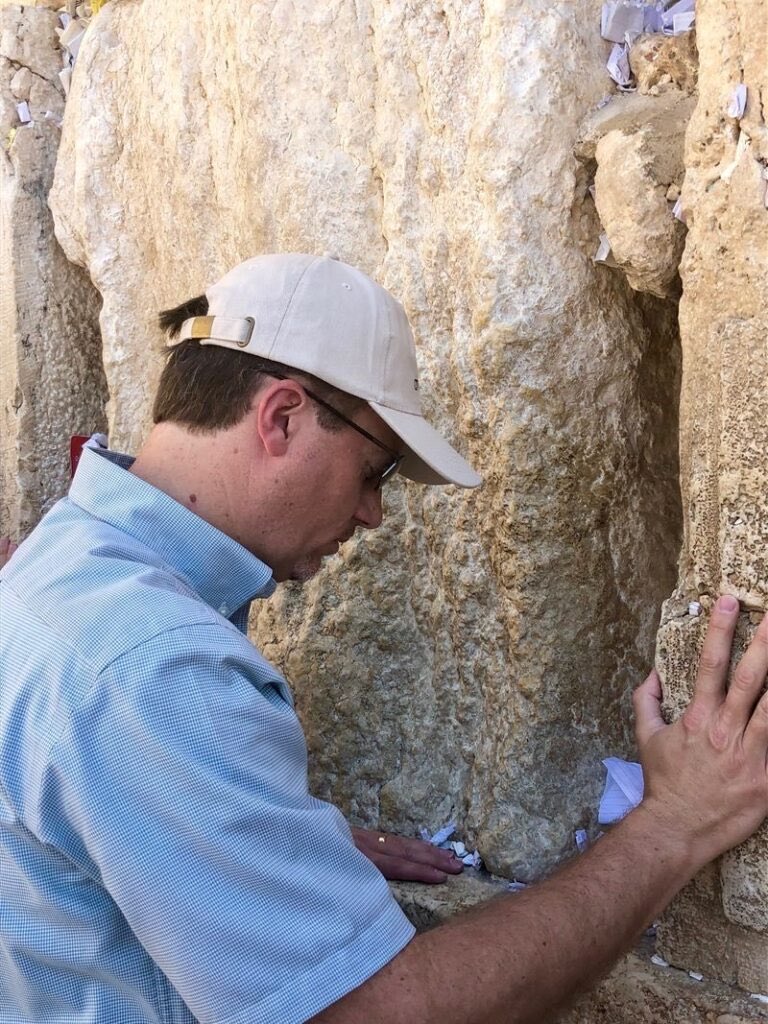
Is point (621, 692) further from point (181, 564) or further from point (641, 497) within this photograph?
point (181, 564)

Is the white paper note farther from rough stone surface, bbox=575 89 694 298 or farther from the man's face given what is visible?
rough stone surface, bbox=575 89 694 298

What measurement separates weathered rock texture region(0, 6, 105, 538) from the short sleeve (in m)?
2.30

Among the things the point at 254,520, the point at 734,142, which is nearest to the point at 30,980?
the point at 254,520

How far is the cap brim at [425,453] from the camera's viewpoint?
1575 mm

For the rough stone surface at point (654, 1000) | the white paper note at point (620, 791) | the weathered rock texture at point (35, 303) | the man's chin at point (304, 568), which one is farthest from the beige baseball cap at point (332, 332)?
the weathered rock texture at point (35, 303)

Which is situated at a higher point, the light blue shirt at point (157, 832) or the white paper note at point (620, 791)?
the light blue shirt at point (157, 832)

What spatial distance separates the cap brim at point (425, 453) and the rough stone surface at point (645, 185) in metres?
0.43

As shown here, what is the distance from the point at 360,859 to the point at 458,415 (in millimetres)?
963

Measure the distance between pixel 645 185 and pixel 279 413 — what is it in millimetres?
671

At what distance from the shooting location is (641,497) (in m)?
1.99

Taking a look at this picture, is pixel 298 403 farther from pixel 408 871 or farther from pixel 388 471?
pixel 408 871

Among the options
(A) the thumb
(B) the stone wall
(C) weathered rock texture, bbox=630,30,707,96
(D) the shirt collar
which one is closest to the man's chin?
(D) the shirt collar

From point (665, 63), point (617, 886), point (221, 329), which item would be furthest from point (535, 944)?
point (665, 63)

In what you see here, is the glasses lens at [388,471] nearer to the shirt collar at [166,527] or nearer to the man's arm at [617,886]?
the shirt collar at [166,527]
